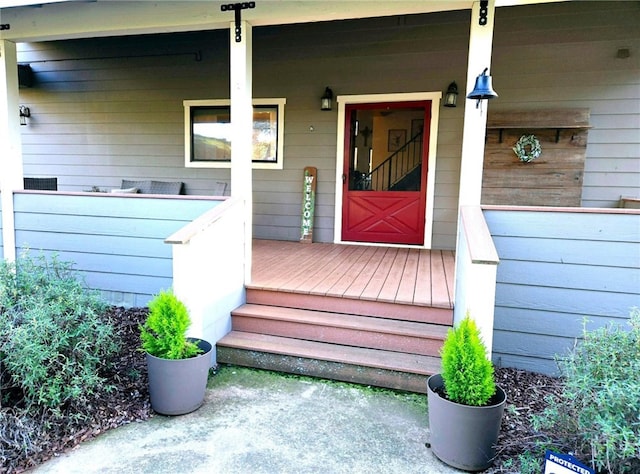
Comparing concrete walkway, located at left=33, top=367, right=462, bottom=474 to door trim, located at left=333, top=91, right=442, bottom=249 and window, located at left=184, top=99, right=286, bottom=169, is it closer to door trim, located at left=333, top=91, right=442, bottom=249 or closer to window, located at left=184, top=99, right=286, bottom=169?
door trim, located at left=333, top=91, right=442, bottom=249

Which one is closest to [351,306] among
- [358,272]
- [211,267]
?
[358,272]

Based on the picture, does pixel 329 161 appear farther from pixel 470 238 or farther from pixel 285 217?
pixel 470 238

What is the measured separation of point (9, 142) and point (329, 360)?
3.77 m

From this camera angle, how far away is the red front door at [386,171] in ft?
16.8

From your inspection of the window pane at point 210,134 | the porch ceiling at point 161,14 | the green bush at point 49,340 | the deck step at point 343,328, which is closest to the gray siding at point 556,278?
the deck step at point 343,328

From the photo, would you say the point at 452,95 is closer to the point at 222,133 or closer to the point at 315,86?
the point at 315,86

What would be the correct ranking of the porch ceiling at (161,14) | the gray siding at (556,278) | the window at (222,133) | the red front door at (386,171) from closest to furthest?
the gray siding at (556,278), the porch ceiling at (161,14), the red front door at (386,171), the window at (222,133)

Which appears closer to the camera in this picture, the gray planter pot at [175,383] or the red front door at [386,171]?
the gray planter pot at [175,383]

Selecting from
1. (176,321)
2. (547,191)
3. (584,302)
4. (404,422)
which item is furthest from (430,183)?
(176,321)

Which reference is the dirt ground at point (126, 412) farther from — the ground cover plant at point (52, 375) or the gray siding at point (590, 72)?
the gray siding at point (590, 72)

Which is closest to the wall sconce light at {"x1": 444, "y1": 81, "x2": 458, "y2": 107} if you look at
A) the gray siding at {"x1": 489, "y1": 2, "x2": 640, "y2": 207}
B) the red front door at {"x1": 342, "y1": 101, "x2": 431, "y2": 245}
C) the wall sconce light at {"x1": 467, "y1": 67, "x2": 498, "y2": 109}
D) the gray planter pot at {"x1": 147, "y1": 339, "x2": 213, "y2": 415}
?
the red front door at {"x1": 342, "y1": 101, "x2": 431, "y2": 245}

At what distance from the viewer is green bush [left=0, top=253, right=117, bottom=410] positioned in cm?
214

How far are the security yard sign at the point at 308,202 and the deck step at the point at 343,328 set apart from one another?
2.26 meters

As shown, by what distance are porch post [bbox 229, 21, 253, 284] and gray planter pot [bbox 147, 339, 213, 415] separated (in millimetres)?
1145
